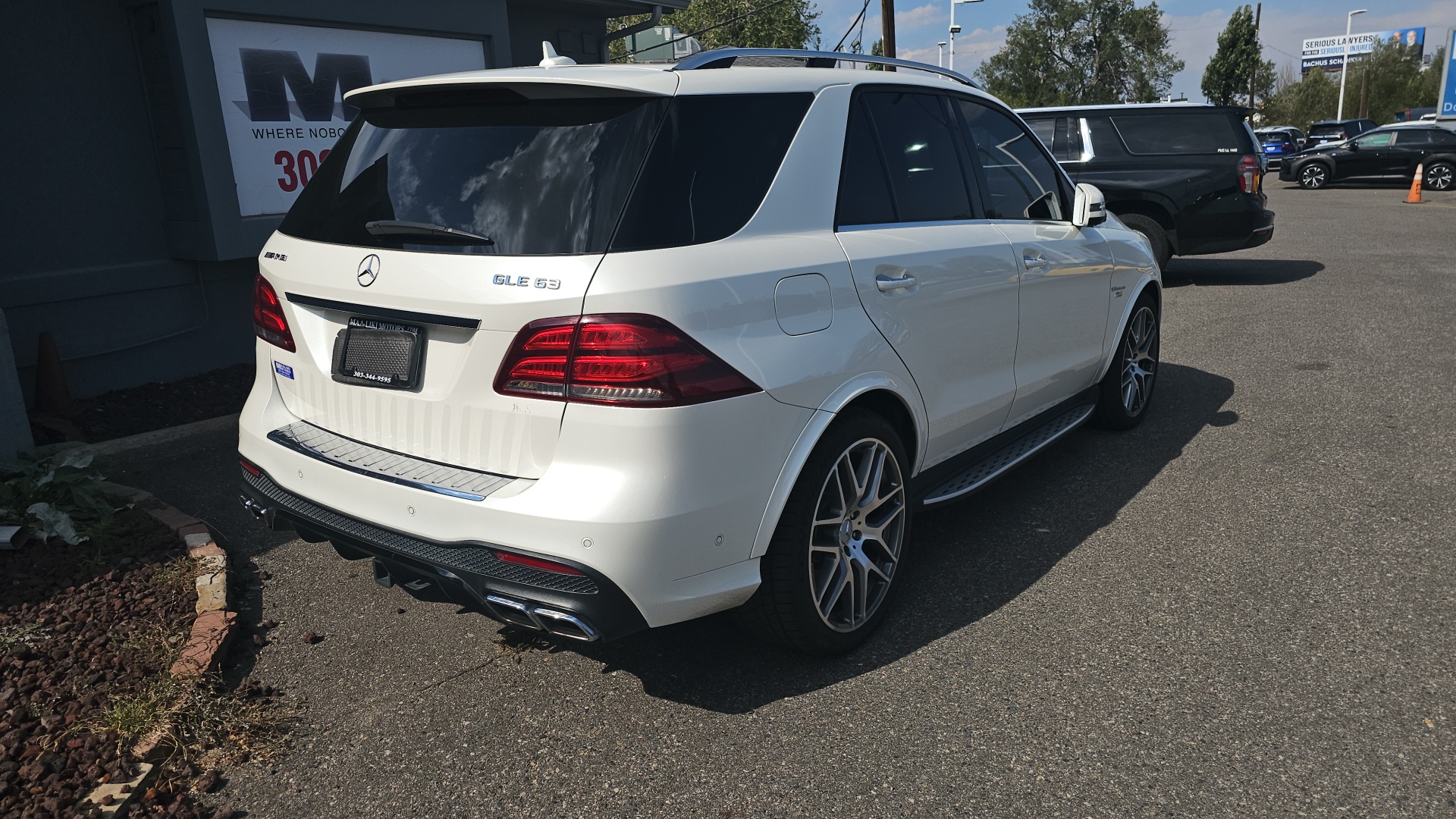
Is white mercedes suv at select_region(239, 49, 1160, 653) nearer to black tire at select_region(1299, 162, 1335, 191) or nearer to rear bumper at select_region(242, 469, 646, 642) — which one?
rear bumper at select_region(242, 469, 646, 642)

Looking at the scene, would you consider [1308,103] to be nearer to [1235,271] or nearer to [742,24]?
[742,24]

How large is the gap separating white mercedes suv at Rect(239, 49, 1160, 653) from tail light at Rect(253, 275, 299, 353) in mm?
13

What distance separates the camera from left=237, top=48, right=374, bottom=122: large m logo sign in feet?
24.5

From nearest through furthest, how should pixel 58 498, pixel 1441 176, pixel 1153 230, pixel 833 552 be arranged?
pixel 833 552, pixel 58 498, pixel 1153 230, pixel 1441 176

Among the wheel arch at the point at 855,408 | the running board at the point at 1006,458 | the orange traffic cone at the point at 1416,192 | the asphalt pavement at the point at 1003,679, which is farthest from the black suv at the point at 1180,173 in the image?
the orange traffic cone at the point at 1416,192

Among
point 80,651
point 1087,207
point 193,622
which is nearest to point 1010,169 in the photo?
point 1087,207

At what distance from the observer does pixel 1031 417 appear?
4.57 metres

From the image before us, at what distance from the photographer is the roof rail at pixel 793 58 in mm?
3168

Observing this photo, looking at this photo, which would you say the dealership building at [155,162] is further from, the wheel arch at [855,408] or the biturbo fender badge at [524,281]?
the wheel arch at [855,408]

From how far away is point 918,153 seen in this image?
12.6 feet

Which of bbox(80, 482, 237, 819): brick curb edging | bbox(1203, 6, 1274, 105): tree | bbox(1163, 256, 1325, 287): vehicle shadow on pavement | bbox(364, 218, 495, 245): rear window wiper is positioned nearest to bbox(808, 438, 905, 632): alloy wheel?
bbox(364, 218, 495, 245): rear window wiper

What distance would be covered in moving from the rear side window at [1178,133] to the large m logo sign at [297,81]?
7921mm

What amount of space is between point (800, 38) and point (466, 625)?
2243 inches

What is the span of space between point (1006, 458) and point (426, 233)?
2562 mm
